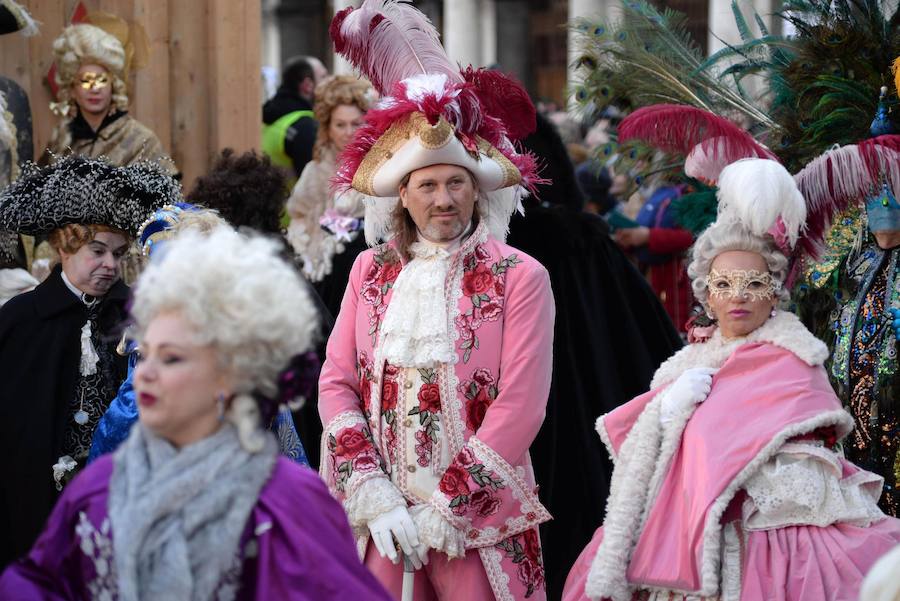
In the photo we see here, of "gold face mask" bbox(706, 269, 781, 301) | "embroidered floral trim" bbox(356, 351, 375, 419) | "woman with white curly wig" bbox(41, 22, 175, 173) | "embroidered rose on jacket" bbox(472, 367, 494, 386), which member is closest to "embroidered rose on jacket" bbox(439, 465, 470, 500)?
"embroidered rose on jacket" bbox(472, 367, 494, 386)

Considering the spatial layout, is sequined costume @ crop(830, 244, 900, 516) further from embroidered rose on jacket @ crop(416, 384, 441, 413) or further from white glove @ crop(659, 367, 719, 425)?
embroidered rose on jacket @ crop(416, 384, 441, 413)

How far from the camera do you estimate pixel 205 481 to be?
2715 mm

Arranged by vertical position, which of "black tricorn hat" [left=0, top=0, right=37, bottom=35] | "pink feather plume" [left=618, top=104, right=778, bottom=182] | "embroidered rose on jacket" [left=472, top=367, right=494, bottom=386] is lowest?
"embroidered rose on jacket" [left=472, top=367, right=494, bottom=386]

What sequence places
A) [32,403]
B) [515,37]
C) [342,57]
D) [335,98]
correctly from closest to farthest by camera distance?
[32,403] < [342,57] < [335,98] < [515,37]

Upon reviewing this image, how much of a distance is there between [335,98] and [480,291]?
10.4 ft

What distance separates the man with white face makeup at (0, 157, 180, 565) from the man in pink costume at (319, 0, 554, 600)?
78cm

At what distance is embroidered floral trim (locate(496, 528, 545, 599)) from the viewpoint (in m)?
4.07

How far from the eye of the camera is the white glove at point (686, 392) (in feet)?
13.8

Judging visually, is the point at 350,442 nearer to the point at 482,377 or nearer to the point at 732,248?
the point at 482,377

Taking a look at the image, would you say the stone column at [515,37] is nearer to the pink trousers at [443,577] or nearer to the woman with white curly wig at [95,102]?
the woman with white curly wig at [95,102]

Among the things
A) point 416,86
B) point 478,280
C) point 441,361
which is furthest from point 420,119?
point 441,361

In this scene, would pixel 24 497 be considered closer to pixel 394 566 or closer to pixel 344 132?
pixel 394 566

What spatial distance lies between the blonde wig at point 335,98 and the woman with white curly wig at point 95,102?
2.70 ft

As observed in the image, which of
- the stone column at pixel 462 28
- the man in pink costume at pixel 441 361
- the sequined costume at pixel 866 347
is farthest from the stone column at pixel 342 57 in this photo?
the stone column at pixel 462 28
